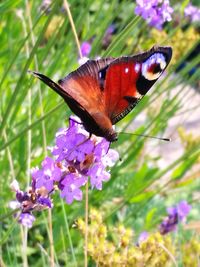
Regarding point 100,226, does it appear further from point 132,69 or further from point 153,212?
Result: point 153,212

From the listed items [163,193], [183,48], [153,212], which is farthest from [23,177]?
[183,48]

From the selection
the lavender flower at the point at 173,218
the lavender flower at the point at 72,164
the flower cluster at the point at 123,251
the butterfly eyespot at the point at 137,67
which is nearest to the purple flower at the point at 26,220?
the flower cluster at the point at 123,251

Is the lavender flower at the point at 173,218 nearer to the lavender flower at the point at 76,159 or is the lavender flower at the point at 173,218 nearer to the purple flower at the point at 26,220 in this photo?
the purple flower at the point at 26,220

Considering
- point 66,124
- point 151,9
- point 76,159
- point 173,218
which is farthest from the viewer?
point 66,124

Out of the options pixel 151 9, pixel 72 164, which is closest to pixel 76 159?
pixel 72 164

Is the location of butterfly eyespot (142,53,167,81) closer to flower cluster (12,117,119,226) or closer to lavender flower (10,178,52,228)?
flower cluster (12,117,119,226)

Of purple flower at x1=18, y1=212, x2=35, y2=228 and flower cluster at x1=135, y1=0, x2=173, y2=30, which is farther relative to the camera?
flower cluster at x1=135, y1=0, x2=173, y2=30

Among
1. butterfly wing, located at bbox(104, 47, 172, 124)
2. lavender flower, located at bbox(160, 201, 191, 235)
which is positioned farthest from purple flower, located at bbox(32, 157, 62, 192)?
lavender flower, located at bbox(160, 201, 191, 235)

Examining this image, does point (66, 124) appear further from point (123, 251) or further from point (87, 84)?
point (87, 84)
